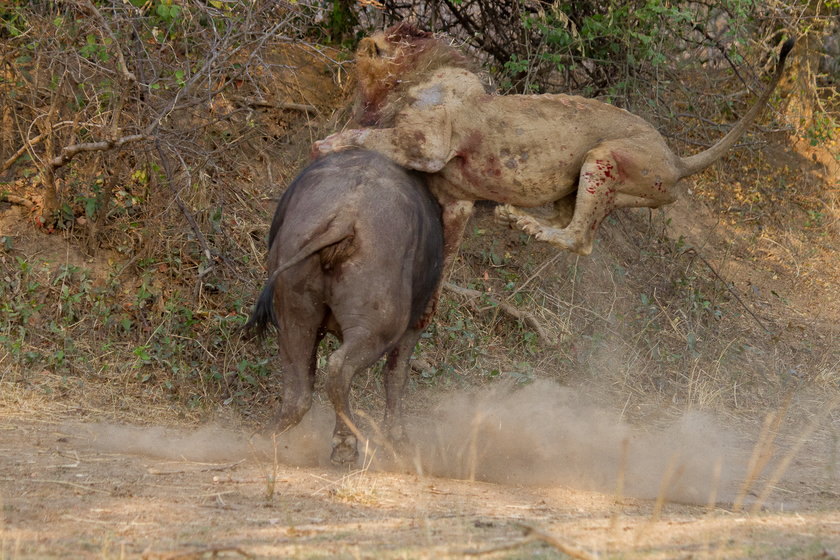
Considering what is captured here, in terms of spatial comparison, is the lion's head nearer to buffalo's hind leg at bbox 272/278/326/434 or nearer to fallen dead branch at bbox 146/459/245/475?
buffalo's hind leg at bbox 272/278/326/434

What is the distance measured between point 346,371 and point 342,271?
0.47 m

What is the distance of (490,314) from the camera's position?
8.27 metres

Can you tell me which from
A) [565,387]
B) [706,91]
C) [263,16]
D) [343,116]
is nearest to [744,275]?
[706,91]

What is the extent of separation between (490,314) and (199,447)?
3488mm

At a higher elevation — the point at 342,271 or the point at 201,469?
the point at 342,271

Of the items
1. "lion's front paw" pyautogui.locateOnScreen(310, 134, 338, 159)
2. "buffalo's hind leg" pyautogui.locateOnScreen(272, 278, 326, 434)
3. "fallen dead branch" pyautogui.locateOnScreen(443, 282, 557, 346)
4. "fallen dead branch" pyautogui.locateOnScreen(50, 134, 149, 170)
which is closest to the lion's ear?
"lion's front paw" pyautogui.locateOnScreen(310, 134, 338, 159)

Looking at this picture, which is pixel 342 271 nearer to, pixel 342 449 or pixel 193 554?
pixel 342 449

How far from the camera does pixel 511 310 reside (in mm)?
8188

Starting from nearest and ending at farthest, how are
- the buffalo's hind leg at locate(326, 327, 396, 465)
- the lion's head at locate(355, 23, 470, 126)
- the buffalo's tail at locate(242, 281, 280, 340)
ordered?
the buffalo's hind leg at locate(326, 327, 396, 465) → the buffalo's tail at locate(242, 281, 280, 340) → the lion's head at locate(355, 23, 470, 126)

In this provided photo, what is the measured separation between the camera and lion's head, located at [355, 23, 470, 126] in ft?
18.0

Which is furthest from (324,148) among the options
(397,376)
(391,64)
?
(397,376)

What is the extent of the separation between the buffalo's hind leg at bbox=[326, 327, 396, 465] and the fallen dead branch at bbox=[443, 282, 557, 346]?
3.22 meters

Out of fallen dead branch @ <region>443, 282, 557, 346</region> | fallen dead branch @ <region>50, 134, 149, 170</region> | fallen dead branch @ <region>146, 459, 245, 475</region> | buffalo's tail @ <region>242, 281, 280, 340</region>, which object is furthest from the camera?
fallen dead branch @ <region>443, 282, 557, 346</region>

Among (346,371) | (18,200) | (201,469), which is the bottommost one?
(201,469)
